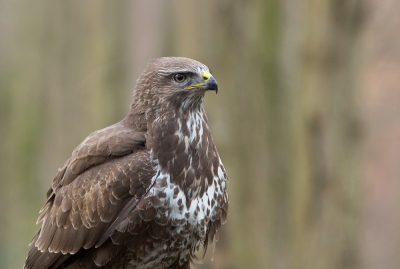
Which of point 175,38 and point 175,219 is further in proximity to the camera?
point 175,38

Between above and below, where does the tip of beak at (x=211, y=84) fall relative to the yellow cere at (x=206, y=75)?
below

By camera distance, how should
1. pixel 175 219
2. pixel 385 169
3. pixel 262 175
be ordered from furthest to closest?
1. pixel 385 169
2. pixel 262 175
3. pixel 175 219

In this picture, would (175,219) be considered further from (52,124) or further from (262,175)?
(52,124)

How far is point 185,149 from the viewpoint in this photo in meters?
4.03

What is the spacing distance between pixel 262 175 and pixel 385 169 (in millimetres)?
4889

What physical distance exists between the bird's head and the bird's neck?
0.07m

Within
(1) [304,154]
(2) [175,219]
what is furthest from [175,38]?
(2) [175,219]

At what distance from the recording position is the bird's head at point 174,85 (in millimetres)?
4012

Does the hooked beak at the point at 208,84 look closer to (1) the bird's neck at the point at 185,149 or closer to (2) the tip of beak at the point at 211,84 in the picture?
(2) the tip of beak at the point at 211,84

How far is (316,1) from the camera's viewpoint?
14.8 ft

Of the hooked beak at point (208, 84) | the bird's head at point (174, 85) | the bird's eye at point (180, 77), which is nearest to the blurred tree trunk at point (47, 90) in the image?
the bird's head at point (174, 85)

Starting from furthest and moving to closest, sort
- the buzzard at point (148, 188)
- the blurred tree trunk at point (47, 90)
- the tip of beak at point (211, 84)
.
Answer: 1. the blurred tree trunk at point (47, 90)
2. the tip of beak at point (211, 84)
3. the buzzard at point (148, 188)

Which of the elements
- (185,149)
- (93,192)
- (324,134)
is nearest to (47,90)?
(93,192)

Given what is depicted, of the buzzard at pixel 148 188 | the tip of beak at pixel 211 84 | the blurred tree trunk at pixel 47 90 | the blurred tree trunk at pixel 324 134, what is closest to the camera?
the buzzard at pixel 148 188
